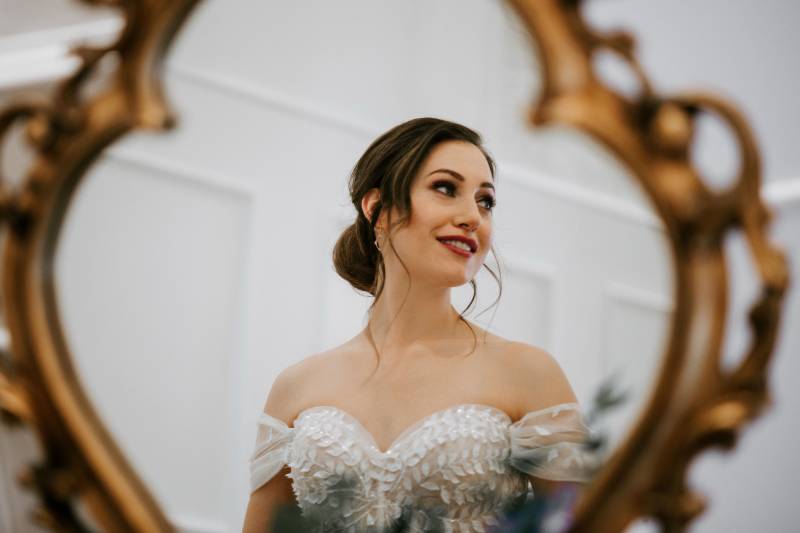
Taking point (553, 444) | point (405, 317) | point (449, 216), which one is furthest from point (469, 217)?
point (553, 444)

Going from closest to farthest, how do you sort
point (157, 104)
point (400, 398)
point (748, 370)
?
point (748, 370) → point (400, 398) → point (157, 104)

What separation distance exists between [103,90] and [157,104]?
3.0 inches

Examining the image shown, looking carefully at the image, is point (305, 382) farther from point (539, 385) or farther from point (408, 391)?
point (539, 385)

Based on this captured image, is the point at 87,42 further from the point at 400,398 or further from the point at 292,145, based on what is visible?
the point at 400,398

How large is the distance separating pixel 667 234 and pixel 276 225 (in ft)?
1.31

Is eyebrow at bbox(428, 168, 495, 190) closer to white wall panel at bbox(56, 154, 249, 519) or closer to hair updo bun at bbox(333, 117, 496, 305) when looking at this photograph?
hair updo bun at bbox(333, 117, 496, 305)

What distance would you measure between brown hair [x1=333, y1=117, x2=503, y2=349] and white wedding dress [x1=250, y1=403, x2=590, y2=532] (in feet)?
0.46

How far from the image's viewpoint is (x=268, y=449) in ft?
3.46

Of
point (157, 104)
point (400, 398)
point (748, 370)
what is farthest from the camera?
point (157, 104)

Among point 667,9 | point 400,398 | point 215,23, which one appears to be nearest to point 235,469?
point 400,398

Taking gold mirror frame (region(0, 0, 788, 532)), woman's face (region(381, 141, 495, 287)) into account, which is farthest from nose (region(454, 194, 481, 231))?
gold mirror frame (region(0, 0, 788, 532))

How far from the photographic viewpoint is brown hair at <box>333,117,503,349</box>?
3.36 ft

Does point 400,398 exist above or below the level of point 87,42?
below

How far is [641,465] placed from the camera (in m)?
0.90
